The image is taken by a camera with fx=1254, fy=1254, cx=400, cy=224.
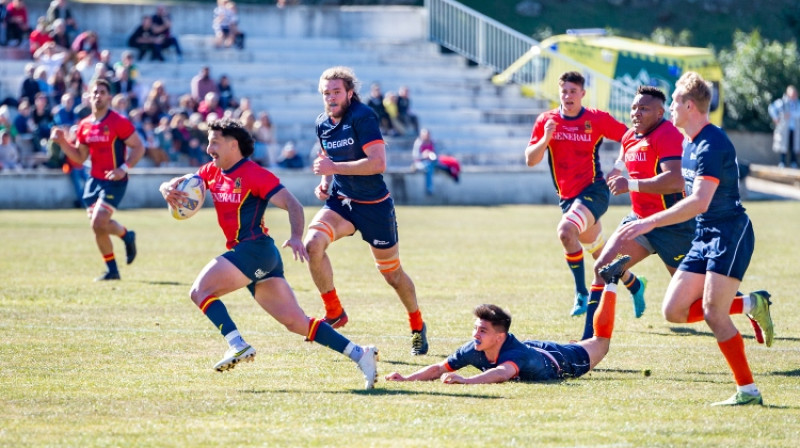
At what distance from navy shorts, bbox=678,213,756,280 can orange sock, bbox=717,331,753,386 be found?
1.27 ft

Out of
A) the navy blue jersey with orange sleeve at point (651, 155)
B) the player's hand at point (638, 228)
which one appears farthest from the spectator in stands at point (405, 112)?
the player's hand at point (638, 228)

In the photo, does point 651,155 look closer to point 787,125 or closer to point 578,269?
point 578,269

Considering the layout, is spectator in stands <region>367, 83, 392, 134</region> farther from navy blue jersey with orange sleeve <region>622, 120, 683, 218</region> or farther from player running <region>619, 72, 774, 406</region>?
player running <region>619, 72, 774, 406</region>

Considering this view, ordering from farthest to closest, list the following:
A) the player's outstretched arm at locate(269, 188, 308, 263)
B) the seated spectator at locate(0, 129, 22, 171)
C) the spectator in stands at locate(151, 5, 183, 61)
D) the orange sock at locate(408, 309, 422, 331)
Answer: the spectator in stands at locate(151, 5, 183, 61), the seated spectator at locate(0, 129, 22, 171), the orange sock at locate(408, 309, 422, 331), the player's outstretched arm at locate(269, 188, 308, 263)

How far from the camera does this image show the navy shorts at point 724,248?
7383 millimetres

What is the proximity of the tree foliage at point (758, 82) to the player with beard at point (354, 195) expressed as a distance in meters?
27.2

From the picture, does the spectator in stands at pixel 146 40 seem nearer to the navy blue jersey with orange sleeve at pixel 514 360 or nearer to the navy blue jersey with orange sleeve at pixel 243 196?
the navy blue jersey with orange sleeve at pixel 243 196

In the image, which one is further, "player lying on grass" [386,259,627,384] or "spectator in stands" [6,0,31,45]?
"spectator in stands" [6,0,31,45]

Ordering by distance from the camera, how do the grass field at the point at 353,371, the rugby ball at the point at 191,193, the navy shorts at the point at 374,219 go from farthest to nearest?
1. the navy shorts at the point at 374,219
2. the rugby ball at the point at 191,193
3. the grass field at the point at 353,371

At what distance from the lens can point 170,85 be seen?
96.7 ft

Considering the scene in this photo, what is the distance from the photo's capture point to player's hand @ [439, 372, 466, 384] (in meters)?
7.80

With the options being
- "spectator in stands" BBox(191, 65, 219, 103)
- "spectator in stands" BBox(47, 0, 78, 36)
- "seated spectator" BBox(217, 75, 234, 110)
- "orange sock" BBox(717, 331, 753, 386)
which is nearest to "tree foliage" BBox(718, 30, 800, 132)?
"seated spectator" BBox(217, 75, 234, 110)

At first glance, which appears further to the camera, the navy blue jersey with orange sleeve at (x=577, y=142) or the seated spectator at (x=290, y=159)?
the seated spectator at (x=290, y=159)

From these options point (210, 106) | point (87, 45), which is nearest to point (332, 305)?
point (210, 106)
